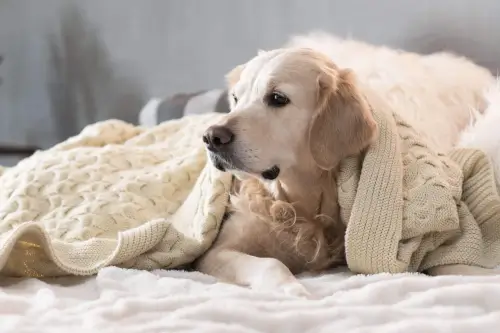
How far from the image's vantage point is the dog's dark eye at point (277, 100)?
1.29m

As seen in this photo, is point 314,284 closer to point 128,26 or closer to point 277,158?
point 277,158

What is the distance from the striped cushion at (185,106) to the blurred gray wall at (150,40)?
375mm

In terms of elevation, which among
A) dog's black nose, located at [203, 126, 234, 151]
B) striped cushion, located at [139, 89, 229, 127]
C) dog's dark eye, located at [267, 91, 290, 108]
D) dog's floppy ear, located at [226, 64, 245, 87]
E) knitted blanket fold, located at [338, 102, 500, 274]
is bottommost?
striped cushion, located at [139, 89, 229, 127]

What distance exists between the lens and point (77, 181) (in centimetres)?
161

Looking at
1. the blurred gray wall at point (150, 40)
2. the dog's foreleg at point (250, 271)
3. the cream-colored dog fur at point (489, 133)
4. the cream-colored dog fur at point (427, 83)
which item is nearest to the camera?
the dog's foreleg at point (250, 271)

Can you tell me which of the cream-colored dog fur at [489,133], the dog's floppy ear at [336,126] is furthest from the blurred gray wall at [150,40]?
the dog's floppy ear at [336,126]

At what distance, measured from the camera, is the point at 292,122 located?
1.30 meters

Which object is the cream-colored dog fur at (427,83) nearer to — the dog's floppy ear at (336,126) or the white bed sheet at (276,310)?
the dog's floppy ear at (336,126)

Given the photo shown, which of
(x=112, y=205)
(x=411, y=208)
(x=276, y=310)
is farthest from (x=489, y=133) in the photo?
(x=112, y=205)

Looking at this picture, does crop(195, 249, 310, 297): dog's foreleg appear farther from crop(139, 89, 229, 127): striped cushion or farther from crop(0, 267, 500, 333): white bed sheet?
crop(139, 89, 229, 127): striped cushion

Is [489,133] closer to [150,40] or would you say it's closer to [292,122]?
[292,122]

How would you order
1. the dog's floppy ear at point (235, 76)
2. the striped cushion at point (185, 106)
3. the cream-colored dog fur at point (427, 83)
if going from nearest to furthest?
the dog's floppy ear at point (235, 76) < the cream-colored dog fur at point (427, 83) < the striped cushion at point (185, 106)

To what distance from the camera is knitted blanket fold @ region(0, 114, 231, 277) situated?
49.3 inches

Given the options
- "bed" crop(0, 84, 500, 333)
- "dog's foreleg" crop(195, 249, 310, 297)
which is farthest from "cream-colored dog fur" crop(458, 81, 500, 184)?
"dog's foreleg" crop(195, 249, 310, 297)
